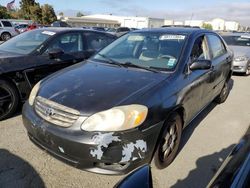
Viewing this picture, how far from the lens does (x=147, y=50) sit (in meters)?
3.69

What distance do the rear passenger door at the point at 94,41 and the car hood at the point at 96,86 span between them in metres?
2.18

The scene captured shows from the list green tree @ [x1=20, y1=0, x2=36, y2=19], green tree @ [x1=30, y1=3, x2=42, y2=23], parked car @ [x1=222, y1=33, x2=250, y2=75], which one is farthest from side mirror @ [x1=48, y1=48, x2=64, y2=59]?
green tree @ [x1=20, y1=0, x2=36, y2=19]

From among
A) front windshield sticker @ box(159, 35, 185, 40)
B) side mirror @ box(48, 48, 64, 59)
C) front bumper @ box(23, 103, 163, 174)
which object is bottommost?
front bumper @ box(23, 103, 163, 174)

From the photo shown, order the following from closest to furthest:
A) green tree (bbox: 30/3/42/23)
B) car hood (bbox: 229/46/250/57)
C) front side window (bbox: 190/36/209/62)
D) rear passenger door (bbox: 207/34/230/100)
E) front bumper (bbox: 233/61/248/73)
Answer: front side window (bbox: 190/36/209/62)
rear passenger door (bbox: 207/34/230/100)
front bumper (bbox: 233/61/248/73)
car hood (bbox: 229/46/250/57)
green tree (bbox: 30/3/42/23)

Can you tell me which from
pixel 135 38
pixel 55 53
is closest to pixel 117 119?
pixel 135 38

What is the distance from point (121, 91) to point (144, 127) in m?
0.48

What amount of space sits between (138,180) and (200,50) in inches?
110

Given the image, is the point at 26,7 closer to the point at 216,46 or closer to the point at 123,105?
the point at 216,46

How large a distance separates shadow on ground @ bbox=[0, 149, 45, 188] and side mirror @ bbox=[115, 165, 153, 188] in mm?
1419

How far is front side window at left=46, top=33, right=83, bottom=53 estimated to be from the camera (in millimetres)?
4950

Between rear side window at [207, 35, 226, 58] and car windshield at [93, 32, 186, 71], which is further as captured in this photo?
rear side window at [207, 35, 226, 58]

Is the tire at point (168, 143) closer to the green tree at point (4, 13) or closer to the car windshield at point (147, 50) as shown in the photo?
the car windshield at point (147, 50)

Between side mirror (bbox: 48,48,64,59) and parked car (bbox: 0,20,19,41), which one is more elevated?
side mirror (bbox: 48,48,64,59)

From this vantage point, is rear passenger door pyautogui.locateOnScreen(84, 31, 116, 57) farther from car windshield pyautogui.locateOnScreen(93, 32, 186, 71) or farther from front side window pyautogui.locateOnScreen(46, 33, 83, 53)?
car windshield pyautogui.locateOnScreen(93, 32, 186, 71)
